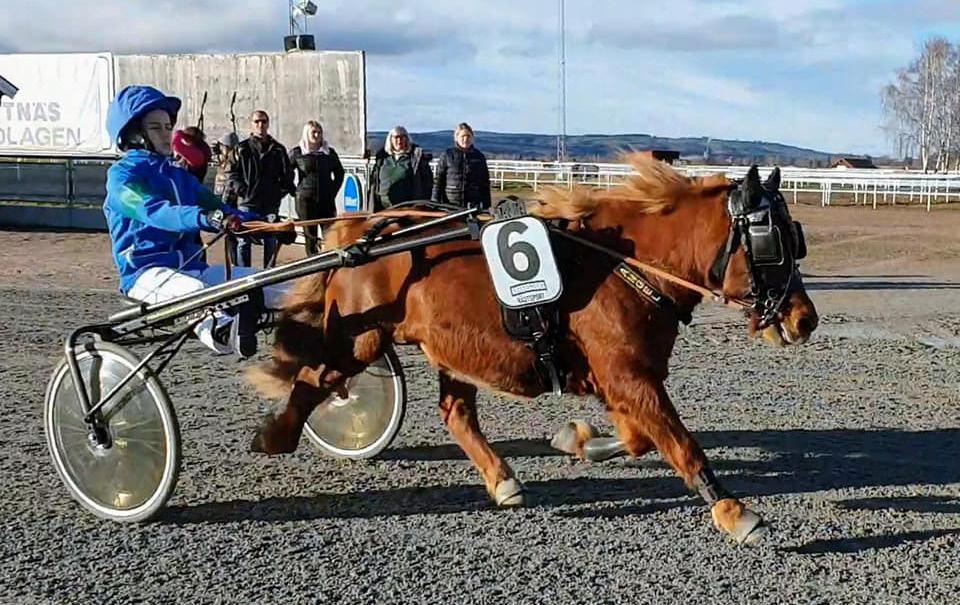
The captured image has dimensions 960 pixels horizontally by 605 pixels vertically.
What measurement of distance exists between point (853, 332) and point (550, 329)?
620cm

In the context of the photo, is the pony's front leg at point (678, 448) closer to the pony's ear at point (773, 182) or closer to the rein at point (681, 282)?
the rein at point (681, 282)

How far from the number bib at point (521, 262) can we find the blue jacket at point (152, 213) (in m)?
1.21

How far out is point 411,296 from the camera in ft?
16.9

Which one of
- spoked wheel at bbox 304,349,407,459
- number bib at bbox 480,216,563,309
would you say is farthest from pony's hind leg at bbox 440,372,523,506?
number bib at bbox 480,216,563,309

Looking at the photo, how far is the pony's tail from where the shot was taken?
545 centimetres

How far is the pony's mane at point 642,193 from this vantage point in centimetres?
486

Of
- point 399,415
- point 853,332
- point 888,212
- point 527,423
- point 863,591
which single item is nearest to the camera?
point 863,591

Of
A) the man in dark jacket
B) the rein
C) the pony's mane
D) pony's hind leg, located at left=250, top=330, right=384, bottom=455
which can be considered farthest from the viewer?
the man in dark jacket

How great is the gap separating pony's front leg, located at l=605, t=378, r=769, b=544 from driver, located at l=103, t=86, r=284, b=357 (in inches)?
64.7

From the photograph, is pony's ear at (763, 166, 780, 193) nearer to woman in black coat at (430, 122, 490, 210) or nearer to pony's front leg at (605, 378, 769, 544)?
pony's front leg at (605, 378, 769, 544)

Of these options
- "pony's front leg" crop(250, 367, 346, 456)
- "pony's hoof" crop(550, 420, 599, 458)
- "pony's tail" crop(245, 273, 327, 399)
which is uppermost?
"pony's tail" crop(245, 273, 327, 399)

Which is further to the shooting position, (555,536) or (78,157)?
(78,157)

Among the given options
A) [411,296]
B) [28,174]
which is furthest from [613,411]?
[28,174]

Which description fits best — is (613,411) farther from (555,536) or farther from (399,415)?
(399,415)
